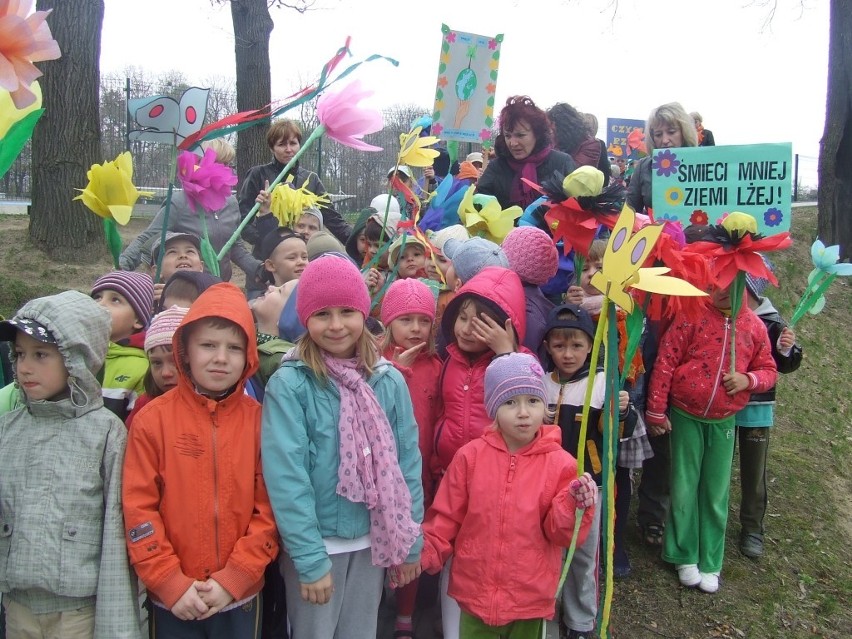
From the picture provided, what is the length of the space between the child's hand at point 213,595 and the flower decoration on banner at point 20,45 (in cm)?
144

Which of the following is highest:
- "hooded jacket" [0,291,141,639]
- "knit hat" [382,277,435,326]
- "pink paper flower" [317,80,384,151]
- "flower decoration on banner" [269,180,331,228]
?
"pink paper flower" [317,80,384,151]

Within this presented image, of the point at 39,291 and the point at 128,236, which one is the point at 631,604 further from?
the point at 128,236

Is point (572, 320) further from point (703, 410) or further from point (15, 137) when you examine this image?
point (15, 137)

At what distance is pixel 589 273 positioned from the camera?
3.53 meters

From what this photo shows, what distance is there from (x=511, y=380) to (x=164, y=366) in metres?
1.23

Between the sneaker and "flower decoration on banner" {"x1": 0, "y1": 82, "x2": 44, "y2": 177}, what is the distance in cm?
400

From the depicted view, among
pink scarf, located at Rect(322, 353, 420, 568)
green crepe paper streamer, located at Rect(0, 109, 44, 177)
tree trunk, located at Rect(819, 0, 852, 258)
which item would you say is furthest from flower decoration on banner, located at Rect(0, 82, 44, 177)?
tree trunk, located at Rect(819, 0, 852, 258)

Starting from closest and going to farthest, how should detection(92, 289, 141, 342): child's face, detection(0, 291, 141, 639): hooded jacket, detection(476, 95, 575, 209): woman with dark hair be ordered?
detection(0, 291, 141, 639): hooded jacket < detection(92, 289, 141, 342): child's face < detection(476, 95, 575, 209): woman with dark hair

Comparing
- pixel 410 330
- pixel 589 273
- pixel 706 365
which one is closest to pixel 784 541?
pixel 706 365

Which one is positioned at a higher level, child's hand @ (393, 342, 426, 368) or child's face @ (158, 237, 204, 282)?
child's face @ (158, 237, 204, 282)

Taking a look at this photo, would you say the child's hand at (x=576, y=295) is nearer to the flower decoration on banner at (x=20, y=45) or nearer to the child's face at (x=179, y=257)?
the child's face at (x=179, y=257)

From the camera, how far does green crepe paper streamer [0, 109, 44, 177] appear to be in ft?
7.04

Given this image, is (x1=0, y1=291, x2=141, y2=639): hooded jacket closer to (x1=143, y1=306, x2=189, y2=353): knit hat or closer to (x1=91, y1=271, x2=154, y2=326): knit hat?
(x1=143, y1=306, x2=189, y2=353): knit hat

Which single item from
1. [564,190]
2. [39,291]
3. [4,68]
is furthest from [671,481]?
[39,291]
